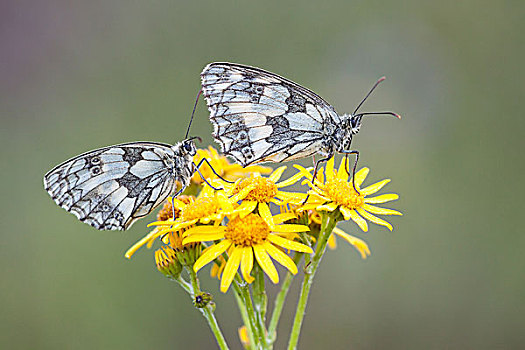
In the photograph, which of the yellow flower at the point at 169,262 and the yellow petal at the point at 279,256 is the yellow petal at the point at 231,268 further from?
the yellow flower at the point at 169,262

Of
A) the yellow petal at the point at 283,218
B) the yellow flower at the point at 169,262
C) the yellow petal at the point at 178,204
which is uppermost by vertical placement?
the yellow petal at the point at 178,204

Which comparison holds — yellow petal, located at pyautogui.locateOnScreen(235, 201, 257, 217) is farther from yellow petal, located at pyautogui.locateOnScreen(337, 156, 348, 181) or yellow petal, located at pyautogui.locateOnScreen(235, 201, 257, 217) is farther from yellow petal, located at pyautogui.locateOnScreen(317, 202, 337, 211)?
yellow petal, located at pyautogui.locateOnScreen(337, 156, 348, 181)

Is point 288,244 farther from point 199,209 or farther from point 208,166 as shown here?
point 208,166

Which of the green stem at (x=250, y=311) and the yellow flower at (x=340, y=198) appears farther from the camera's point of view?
the yellow flower at (x=340, y=198)

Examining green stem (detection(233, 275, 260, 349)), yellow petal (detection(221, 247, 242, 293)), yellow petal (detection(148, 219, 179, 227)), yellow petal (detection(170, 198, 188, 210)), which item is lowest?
green stem (detection(233, 275, 260, 349))

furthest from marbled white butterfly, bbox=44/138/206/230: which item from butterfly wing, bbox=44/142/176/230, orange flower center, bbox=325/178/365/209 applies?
orange flower center, bbox=325/178/365/209

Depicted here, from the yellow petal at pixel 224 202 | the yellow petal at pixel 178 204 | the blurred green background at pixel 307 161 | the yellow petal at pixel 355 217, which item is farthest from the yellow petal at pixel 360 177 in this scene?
the blurred green background at pixel 307 161

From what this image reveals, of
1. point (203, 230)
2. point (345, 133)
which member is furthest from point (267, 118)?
point (203, 230)

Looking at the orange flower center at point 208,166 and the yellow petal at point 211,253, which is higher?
the orange flower center at point 208,166
